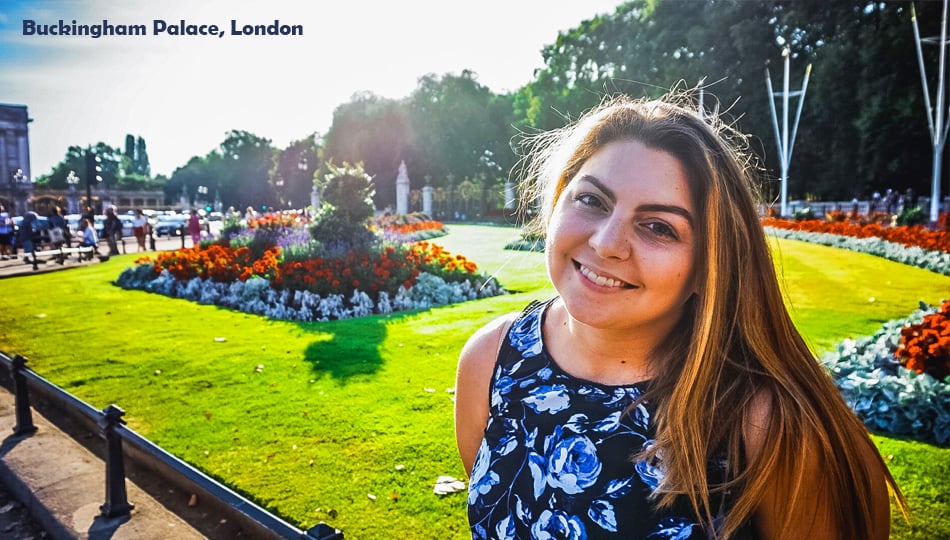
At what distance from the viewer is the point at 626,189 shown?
5.00 feet

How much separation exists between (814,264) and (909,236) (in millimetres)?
3404

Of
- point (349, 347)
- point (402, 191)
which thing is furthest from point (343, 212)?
point (402, 191)

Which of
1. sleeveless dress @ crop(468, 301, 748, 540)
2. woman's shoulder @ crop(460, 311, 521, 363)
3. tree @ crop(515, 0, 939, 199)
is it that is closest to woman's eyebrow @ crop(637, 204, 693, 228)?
Result: sleeveless dress @ crop(468, 301, 748, 540)

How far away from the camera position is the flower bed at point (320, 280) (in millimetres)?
9172

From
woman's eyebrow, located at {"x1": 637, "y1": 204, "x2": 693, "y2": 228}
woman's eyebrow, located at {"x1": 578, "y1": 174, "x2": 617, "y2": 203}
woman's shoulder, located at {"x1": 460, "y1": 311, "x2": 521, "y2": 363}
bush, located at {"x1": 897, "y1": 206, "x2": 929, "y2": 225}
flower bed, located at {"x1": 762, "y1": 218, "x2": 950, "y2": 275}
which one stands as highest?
woman's eyebrow, located at {"x1": 578, "y1": 174, "x2": 617, "y2": 203}

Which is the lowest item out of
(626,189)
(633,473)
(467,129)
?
(633,473)

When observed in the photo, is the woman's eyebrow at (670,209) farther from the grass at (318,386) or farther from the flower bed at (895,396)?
the flower bed at (895,396)

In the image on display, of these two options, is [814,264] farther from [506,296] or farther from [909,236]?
[506,296]

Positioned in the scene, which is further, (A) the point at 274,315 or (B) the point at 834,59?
(B) the point at 834,59

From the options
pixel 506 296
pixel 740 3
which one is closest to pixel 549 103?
pixel 740 3

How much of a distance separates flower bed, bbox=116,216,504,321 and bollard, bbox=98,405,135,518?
5288 mm

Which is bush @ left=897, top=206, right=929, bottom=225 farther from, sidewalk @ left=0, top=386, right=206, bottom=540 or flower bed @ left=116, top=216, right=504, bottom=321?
sidewalk @ left=0, top=386, right=206, bottom=540

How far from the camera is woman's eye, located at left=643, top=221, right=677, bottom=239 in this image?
1505 mm

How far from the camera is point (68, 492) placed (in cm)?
369
